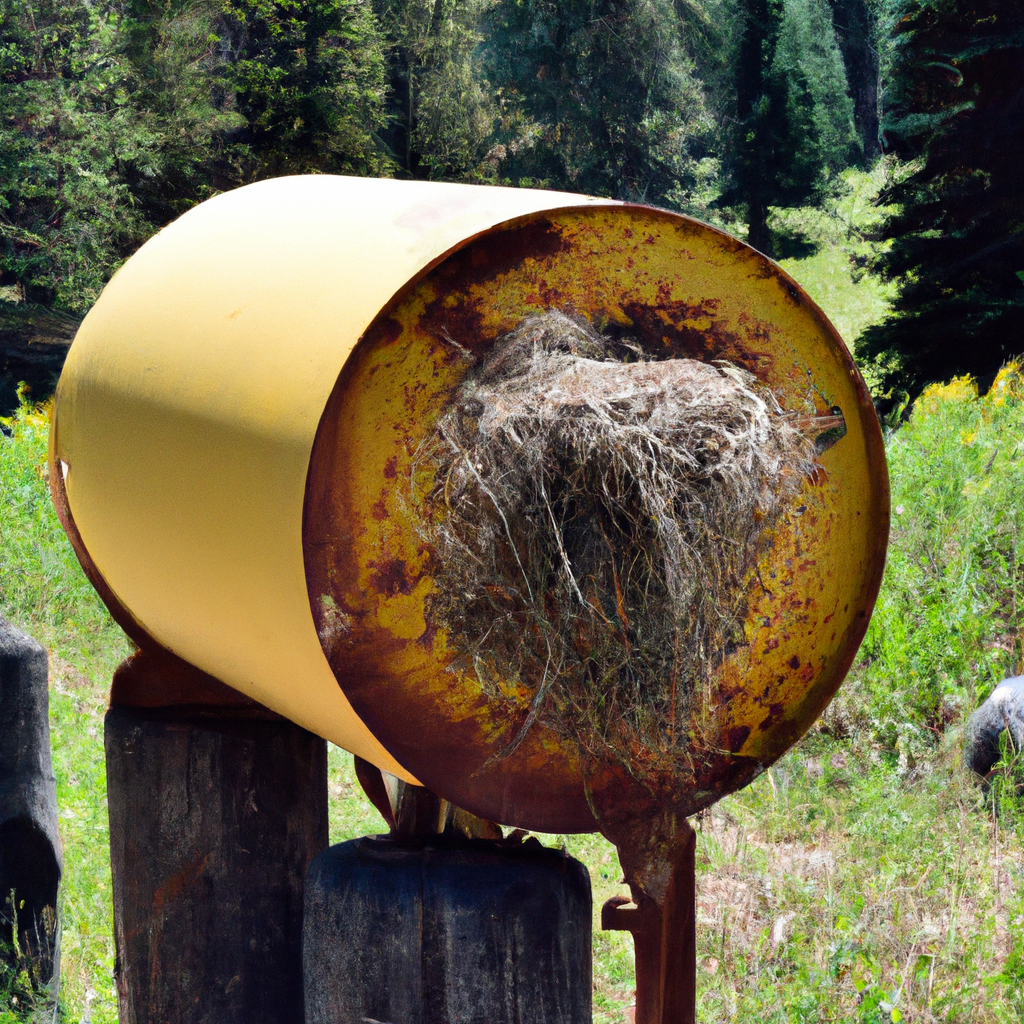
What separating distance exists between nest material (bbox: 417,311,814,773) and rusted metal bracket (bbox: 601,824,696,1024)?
23 cm

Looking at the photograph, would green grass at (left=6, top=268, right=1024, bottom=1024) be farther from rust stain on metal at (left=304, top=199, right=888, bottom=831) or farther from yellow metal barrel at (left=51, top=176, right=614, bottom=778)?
yellow metal barrel at (left=51, top=176, right=614, bottom=778)

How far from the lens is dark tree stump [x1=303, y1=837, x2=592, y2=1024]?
1.18 m

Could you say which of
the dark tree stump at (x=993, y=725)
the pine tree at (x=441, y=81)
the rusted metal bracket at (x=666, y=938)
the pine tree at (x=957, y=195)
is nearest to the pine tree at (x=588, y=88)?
the pine tree at (x=441, y=81)

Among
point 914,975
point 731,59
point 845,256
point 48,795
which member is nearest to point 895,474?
point 914,975

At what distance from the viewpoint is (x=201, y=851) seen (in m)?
1.54

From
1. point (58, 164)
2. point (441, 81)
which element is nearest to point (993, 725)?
point (58, 164)

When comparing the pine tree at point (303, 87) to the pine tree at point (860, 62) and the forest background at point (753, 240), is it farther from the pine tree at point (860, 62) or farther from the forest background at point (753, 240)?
the pine tree at point (860, 62)

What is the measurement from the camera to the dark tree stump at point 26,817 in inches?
87.6

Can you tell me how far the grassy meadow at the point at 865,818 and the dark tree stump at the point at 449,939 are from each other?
1108 millimetres

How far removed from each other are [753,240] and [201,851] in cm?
1981

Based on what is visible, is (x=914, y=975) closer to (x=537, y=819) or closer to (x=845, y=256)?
(x=537, y=819)

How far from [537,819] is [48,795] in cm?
156

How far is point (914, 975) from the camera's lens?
2373 millimetres

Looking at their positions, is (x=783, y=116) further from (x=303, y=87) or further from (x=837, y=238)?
Result: (x=303, y=87)
